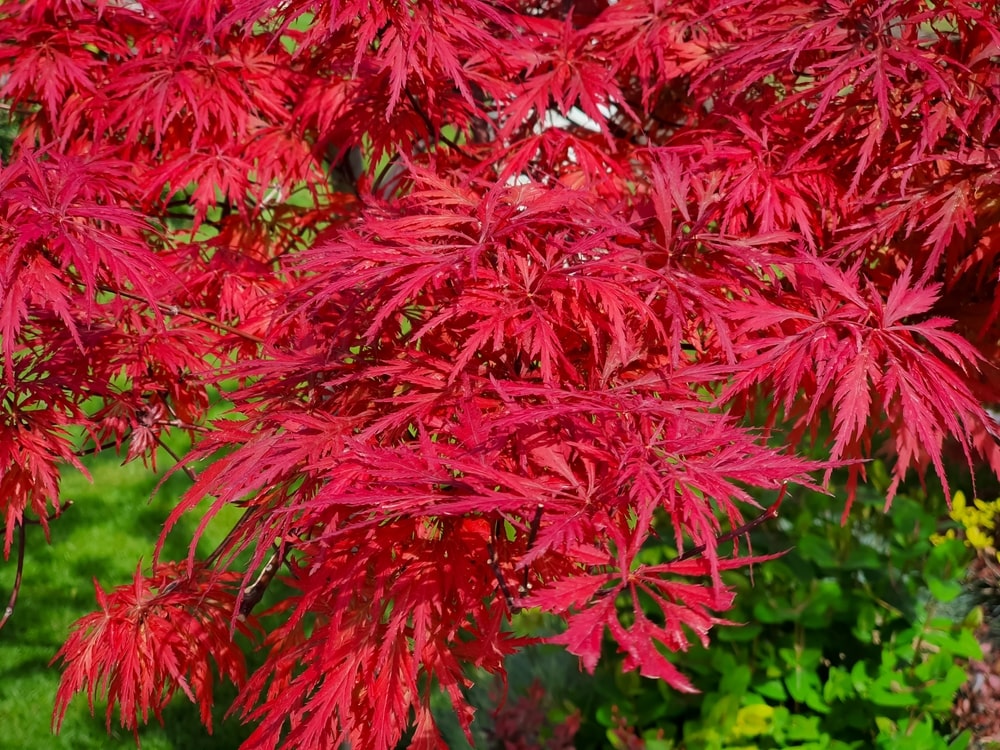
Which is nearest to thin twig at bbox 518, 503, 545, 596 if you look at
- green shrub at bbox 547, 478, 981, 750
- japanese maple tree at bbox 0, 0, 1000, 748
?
japanese maple tree at bbox 0, 0, 1000, 748

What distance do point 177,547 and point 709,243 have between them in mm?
3334

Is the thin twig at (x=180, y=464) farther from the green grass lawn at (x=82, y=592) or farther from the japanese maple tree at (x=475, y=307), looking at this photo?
the green grass lawn at (x=82, y=592)

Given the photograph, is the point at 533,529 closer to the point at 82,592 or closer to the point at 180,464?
the point at 180,464

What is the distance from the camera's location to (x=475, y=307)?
4.19 feet

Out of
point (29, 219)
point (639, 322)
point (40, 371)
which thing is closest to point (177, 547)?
point (40, 371)

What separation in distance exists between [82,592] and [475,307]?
10.2ft

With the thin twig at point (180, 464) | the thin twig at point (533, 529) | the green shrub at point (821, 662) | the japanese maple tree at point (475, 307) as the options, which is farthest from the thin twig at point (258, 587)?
the green shrub at point (821, 662)

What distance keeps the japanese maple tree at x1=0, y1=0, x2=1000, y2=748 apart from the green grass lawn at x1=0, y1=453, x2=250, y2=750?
1183mm

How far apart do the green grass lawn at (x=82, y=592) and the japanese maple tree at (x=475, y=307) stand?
46.6 inches

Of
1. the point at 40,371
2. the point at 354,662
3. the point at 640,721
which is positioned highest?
the point at 40,371

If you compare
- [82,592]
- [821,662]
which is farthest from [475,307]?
[82,592]

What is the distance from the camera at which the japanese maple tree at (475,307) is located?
1219mm

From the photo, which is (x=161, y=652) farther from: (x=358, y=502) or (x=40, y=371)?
(x=358, y=502)

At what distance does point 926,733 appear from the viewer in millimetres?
2383
